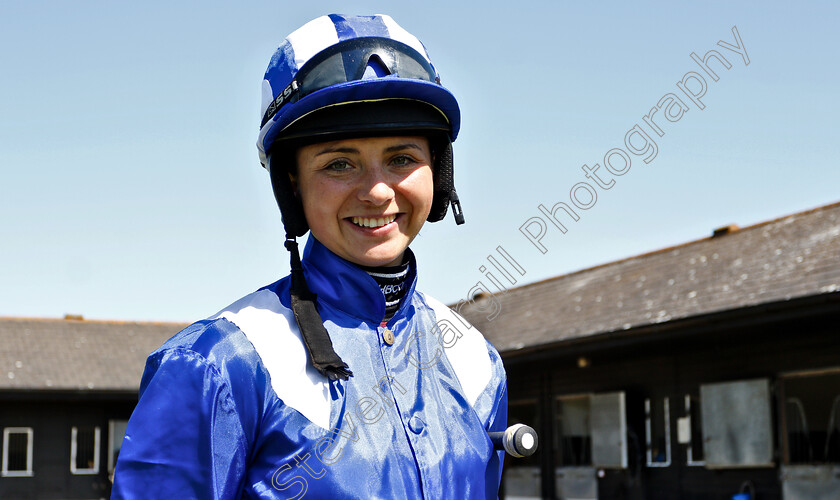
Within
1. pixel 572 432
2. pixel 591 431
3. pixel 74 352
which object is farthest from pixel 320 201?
pixel 74 352

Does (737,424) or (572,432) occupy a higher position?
(737,424)

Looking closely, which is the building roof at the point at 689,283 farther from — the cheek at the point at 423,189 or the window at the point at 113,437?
the window at the point at 113,437

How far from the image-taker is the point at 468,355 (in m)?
2.36

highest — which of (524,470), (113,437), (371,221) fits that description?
(371,221)

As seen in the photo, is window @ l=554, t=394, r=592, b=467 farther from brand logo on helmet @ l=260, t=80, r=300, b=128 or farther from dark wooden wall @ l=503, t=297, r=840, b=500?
brand logo on helmet @ l=260, t=80, r=300, b=128

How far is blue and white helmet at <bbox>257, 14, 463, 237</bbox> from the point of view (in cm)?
203

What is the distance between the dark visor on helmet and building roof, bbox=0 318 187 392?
18.7m

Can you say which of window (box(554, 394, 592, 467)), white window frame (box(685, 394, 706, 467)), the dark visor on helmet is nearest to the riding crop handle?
the dark visor on helmet

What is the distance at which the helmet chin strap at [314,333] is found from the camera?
6.47 ft

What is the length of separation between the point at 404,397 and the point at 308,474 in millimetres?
328

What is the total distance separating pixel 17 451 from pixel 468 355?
19857mm

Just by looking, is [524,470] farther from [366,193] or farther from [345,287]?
[366,193]

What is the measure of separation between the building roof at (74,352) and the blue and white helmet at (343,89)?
733 inches

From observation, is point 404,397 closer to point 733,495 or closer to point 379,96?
point 379,96
